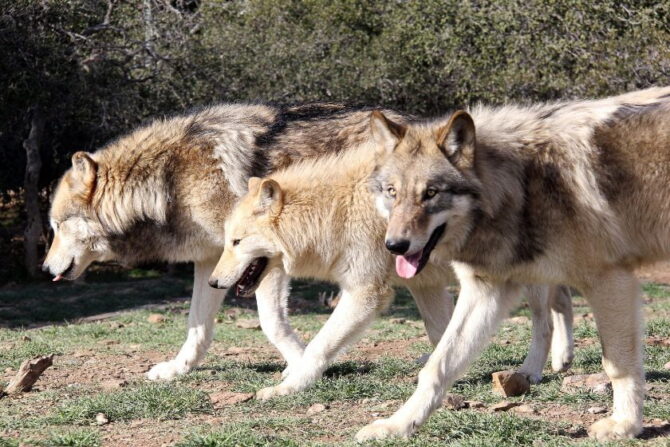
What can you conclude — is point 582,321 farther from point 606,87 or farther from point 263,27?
point 263,27

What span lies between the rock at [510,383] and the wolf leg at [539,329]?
2.48 ft

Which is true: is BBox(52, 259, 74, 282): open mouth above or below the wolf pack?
below

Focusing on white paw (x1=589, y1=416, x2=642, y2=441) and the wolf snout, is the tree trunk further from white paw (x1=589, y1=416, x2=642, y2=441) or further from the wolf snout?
white paw (x1=589, y1=416, x2=642, y2=441)

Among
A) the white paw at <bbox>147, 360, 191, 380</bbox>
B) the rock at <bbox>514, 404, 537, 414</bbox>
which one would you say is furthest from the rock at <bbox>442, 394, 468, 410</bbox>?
the white paw at <bbox>147, 360, 191, 380</bbox>

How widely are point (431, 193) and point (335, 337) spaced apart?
1.78 m

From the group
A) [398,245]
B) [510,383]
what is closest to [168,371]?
[510,383]

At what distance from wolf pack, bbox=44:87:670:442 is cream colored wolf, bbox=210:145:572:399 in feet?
0.04

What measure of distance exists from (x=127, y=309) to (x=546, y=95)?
27.6ft

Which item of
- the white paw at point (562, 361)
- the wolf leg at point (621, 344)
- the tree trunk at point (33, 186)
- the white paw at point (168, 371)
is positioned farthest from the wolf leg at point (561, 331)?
the tree trunk at point (33, 186)

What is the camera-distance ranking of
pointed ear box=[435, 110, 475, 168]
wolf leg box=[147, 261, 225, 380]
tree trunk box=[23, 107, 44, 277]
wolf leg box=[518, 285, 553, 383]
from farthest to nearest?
tree trunk box=[23, 107, 44, 277] < wolf leg box=[147, 261, 225, 380] < wolf leg box=[518, 285, 553, 383] < pointed ear box=[435, 110, 475, 168]

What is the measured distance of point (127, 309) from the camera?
14852 mm

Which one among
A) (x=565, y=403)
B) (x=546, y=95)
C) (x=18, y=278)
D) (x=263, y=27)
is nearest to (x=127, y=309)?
(x=18, y=278)

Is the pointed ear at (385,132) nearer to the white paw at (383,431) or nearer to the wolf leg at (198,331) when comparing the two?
the white paw at (383,431)

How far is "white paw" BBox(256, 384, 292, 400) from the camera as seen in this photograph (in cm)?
620
